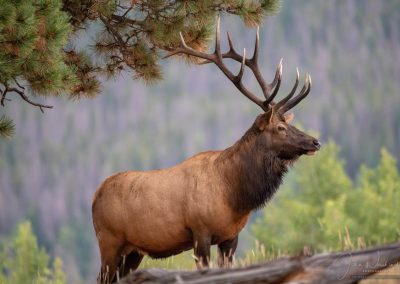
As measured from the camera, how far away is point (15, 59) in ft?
23.2

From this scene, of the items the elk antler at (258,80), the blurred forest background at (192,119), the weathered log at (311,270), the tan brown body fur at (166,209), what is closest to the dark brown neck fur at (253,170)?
the tan brown body fur at (166,209)

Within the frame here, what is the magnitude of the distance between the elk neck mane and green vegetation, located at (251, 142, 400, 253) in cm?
1715

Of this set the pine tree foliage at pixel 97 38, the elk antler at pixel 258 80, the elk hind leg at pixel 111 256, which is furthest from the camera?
the elk hind leg at pixel 111 256

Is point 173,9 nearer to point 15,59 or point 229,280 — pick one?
point 15,59

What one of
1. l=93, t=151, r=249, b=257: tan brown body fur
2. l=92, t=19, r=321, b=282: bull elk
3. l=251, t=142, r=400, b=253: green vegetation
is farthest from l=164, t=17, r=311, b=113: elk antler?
l=251, t=142, r=400, b=253: green vegetation

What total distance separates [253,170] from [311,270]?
3.28 meters

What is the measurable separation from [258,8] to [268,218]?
22195 mm

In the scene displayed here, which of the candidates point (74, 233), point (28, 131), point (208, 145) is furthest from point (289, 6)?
point (74, 233)

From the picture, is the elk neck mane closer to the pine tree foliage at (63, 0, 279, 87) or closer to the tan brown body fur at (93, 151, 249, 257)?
the tan brown body fur at (93, 151, 249, 257)

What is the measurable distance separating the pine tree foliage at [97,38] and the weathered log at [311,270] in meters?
3.01

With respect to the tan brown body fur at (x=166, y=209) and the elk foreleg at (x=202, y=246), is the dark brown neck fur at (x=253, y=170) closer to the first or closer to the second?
the tan brown body fur at (x=166, y=209)

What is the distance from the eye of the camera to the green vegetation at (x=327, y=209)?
26094mm

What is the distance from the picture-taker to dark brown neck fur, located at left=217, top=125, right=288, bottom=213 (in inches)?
305

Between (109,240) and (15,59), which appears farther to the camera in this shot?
(109,240)
